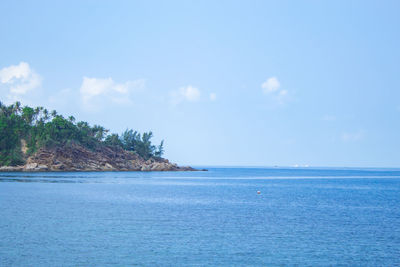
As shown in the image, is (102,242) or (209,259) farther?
(102,242)

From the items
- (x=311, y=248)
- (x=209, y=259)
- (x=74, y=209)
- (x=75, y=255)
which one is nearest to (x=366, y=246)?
(x=311, y=248)

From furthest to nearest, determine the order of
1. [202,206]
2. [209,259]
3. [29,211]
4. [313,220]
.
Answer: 1. [202,206]
2. [29,211]
3. [313,220]
4. [209,259]

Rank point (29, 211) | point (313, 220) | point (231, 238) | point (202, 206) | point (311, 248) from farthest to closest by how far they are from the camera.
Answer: point (202, 206) < point (29, 211) < point (313, 220) < point (231, 238) < point (311, 248)

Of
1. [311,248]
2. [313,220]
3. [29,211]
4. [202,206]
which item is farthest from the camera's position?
[202,206]

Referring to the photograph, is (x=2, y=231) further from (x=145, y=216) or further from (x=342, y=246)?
(x=342, y=246)

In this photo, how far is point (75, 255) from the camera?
38.3 meters

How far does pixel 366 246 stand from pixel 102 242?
26.6 metres

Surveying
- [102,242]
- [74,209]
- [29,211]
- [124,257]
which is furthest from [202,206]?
[124,257]

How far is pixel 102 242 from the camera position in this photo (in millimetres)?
43469

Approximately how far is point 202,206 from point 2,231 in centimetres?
3614

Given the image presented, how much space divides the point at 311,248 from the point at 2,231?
33.2 m

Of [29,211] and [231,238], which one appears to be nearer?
[231,238]

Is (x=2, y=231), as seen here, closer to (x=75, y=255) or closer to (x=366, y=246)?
(x=75, y=255)

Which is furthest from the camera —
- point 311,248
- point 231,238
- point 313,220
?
point 313,220
